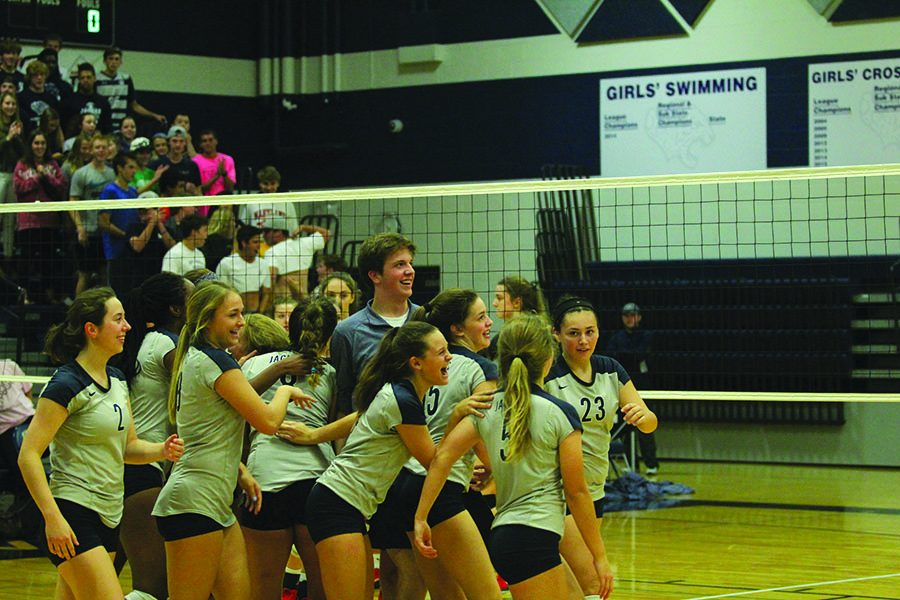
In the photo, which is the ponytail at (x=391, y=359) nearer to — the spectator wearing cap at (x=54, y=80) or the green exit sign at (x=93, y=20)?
the spectator wearing cap at (x=54, y=80)

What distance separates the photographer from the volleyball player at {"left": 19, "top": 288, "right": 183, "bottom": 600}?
543cm

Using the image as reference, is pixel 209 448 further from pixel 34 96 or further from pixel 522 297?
pixel 34 96

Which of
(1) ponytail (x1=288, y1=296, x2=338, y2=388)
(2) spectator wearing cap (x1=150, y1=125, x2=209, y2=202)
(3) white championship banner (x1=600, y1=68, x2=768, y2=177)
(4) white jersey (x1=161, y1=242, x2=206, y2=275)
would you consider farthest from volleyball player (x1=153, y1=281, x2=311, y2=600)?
(3) white championship banner (x1=600, y1=68, x2=768, y2=177)

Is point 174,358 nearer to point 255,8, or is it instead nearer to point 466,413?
point 466,413

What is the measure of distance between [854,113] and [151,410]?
12.4m

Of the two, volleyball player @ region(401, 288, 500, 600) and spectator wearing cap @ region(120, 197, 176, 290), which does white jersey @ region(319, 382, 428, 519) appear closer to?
volleyball player @ region(401, 288, 500, 600)

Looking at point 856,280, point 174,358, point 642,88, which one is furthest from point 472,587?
point 642,88

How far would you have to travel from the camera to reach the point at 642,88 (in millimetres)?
18141

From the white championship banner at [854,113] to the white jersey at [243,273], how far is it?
7798 millimetres

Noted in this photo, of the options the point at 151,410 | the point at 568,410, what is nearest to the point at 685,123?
the point at 151,410

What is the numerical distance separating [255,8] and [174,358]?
625 inches

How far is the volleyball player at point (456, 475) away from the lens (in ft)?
18.3

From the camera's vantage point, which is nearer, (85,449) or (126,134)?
(85,449)

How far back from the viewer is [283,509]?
6008 millimetres
